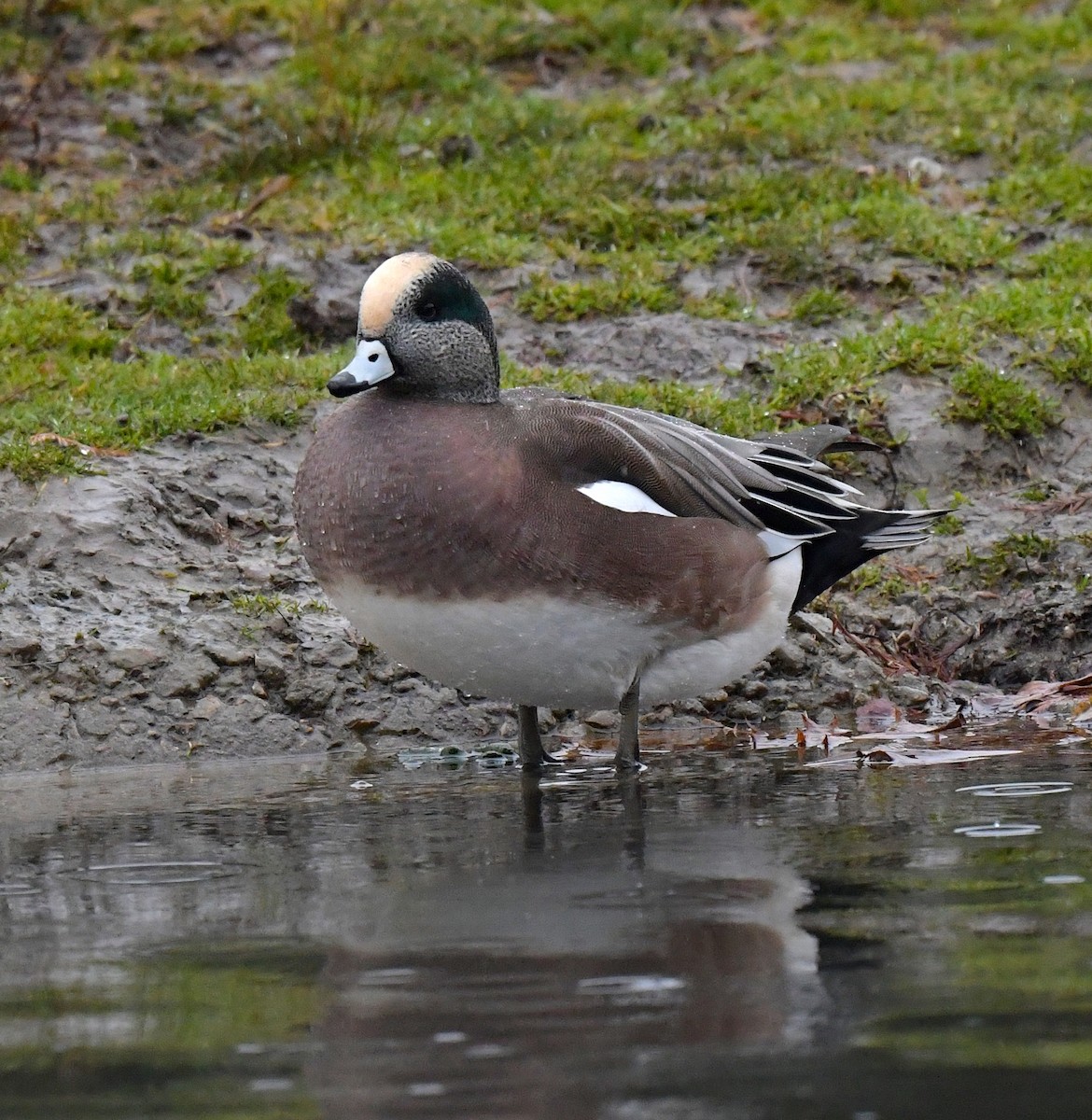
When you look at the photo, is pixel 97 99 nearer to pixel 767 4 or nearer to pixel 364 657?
pixel 767 4

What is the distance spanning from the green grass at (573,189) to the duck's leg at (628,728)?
7.23 feet

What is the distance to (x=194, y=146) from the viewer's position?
9234 mm

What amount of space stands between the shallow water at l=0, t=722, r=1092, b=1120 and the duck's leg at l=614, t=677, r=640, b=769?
25 cm

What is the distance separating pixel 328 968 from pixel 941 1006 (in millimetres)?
927

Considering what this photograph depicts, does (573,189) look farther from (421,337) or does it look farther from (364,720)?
(421,337)

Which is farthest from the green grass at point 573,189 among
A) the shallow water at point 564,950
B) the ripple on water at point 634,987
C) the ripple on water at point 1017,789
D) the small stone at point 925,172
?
the ripple on water at point 634,987

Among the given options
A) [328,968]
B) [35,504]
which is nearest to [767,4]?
[35,504]

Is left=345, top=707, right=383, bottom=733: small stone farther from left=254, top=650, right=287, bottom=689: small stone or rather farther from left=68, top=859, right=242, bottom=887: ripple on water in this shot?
left=68, top=859, right=242, bottom=887: ripple on water

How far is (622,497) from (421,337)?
67cm

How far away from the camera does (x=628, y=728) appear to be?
492 centimetres

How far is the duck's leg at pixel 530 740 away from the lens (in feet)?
16.6

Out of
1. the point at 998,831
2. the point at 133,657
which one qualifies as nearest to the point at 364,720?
the point at 133,657

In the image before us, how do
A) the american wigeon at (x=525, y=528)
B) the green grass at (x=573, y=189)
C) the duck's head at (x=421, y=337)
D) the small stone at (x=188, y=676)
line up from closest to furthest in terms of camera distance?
the american wigeon at (x=525, y=528)
the duck's head at (x=421, y=337)
the small stone at (x=188, y=676)
the green grass at (x=573, y=189)

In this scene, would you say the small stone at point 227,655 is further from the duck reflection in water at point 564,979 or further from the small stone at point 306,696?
the duck reflection in water at point 564,979
